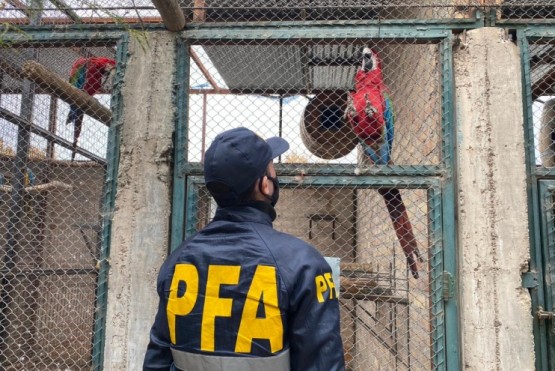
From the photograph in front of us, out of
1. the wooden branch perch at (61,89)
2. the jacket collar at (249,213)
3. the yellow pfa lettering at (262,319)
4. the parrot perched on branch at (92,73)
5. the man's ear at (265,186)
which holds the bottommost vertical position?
the yellow pfa lettering at (262,319)

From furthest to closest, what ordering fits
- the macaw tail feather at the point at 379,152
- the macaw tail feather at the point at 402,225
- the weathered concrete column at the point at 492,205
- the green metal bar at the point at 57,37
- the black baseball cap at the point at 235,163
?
the macaw tail feather at the point at 379,152, the macaw tail feather at the point at 402,225, the green metal bar at the point at 57,37, the weathered concrete column at the point at 492,205, the black baseball cap at the point at 235,163

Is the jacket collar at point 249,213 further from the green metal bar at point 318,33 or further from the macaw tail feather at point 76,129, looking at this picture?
the macaw tail feather at point 76,129

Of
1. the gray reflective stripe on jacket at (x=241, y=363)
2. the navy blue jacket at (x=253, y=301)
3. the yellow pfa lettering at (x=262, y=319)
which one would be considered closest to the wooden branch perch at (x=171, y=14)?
the navy blue jacket at (x=253, y=301)

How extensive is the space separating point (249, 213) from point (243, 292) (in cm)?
27

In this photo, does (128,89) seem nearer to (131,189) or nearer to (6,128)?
(131,189)

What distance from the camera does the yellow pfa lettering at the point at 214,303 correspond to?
145 cm

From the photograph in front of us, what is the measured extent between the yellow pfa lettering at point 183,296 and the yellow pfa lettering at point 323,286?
40cm

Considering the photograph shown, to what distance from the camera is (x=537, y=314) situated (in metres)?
2.44

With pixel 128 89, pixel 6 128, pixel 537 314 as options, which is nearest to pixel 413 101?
pixel 537 314

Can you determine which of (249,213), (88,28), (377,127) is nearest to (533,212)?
(377,127)

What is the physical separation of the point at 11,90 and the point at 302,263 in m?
4.13

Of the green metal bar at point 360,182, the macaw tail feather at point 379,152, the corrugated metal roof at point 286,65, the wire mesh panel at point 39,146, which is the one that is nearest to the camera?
the green metal bar at point 360,182

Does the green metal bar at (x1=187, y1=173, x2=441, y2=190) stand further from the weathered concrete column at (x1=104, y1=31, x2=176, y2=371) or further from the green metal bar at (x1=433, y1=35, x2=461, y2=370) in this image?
the weathered concrete column at (x1=104, y1=31, x2=176, y2=371)

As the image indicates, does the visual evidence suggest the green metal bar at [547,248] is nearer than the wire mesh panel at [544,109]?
Yes
